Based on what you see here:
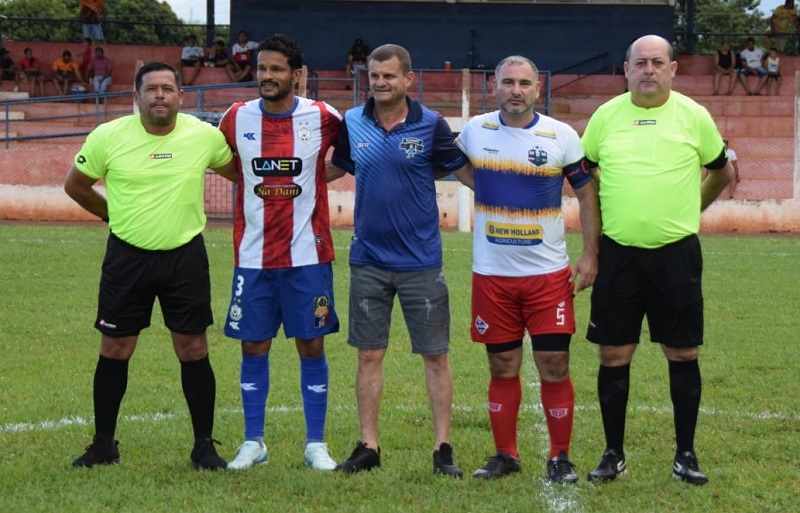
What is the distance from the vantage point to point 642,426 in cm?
708

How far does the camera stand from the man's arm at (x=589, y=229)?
5953 millimetres

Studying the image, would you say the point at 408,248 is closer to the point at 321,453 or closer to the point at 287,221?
the point at 287,221

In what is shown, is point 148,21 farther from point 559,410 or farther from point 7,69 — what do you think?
point 559,410

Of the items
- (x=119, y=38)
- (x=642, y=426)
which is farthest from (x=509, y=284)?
(x=119, y=38)

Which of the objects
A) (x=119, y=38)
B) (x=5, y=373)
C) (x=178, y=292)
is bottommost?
(x=5, y=373)

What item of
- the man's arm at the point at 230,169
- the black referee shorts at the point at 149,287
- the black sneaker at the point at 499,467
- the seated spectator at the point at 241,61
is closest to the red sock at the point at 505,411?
the black sneaker at the point at 499,467

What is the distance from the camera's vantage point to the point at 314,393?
6375 mm

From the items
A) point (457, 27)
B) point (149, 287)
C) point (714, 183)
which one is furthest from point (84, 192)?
point (457, 27)

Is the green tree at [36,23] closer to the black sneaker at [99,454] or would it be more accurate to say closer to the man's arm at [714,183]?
the black sneaker at [99,454]

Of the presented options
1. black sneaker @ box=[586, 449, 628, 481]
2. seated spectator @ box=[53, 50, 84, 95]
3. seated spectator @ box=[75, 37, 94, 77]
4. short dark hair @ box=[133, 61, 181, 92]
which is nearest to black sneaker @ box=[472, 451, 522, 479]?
black sneaker @ box=[586, 449, 628, 481]

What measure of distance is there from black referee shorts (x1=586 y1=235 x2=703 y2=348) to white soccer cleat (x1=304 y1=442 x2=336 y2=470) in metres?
1.54

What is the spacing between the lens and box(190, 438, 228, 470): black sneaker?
614cm

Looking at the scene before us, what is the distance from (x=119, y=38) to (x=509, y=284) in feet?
174

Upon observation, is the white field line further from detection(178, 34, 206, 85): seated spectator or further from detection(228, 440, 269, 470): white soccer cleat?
detection(178, 34, 206, 85): seated spectator
